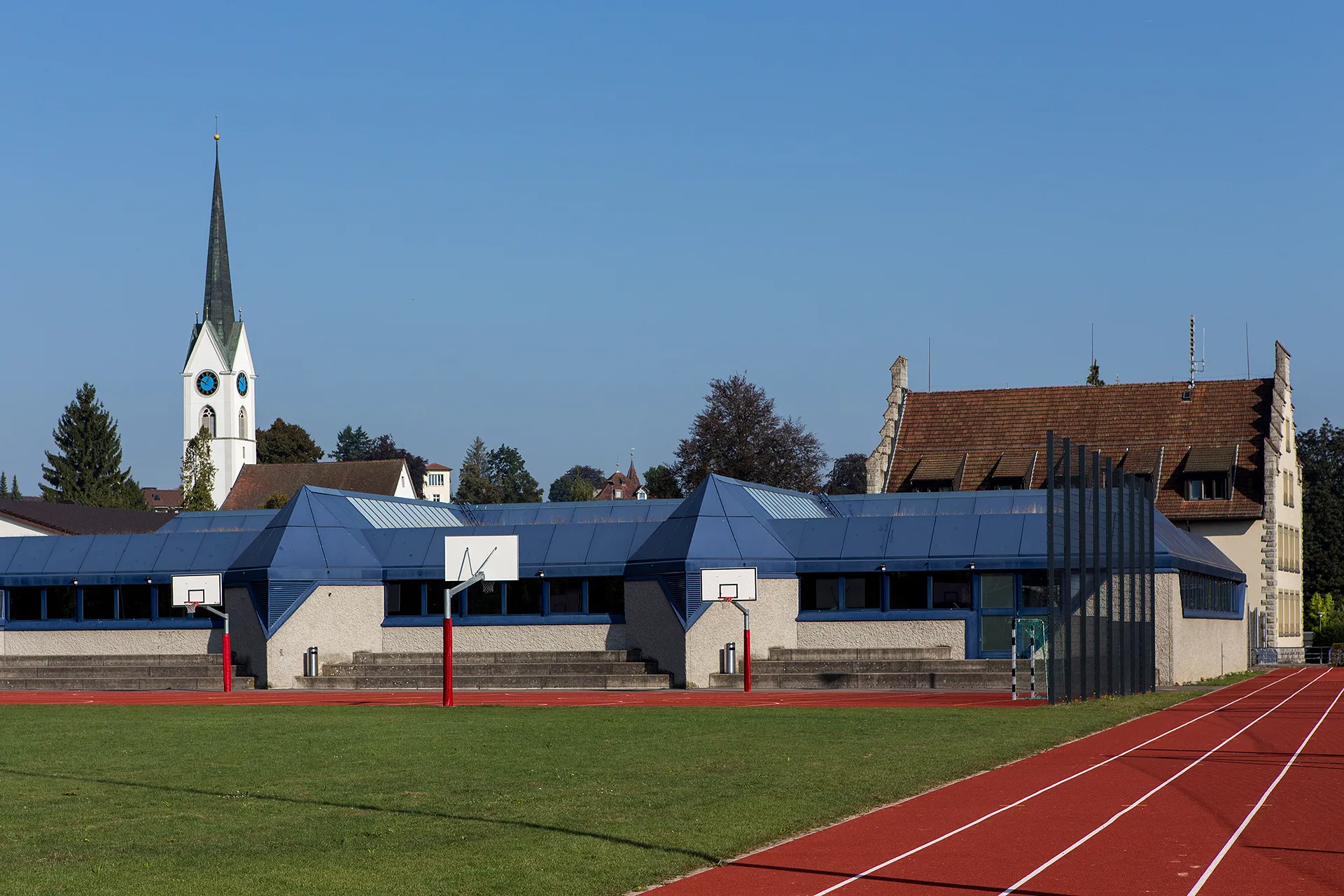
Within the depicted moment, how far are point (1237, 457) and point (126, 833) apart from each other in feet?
193

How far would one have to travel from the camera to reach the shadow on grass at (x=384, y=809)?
40.8 ft

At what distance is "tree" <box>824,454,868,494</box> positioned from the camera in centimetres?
16566

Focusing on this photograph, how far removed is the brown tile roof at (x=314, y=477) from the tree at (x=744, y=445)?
160 ft

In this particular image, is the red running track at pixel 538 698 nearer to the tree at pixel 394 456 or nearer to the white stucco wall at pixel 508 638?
the white stucco wall at pixel 508 638

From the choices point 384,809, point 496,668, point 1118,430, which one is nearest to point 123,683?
point 496,668

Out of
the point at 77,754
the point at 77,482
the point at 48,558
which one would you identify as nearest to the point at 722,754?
the point at 77,754

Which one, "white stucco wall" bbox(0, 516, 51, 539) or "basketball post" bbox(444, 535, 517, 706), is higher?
"white stucco wall" bbox(0, 516, 51, 539)

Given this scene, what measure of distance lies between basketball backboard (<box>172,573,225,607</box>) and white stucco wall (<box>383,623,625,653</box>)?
16.2 feet

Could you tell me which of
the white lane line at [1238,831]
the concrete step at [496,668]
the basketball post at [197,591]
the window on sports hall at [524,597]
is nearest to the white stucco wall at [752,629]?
the concrete step at [496,668]

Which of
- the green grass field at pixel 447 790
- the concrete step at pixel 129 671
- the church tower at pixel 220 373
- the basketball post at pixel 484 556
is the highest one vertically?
the church tower at pixel 220 373

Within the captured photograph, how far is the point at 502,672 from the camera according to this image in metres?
42.2

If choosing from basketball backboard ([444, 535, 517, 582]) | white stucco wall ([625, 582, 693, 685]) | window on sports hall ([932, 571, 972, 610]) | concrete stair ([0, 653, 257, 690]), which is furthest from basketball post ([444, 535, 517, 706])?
window on sports hall ([932, 571, 972, 610])

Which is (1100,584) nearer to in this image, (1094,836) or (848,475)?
(1094,836)

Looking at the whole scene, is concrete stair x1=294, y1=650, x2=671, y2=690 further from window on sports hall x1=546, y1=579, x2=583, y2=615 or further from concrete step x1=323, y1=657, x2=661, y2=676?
window on sports hall x1=546, y1=579, x2=583, y2=615
